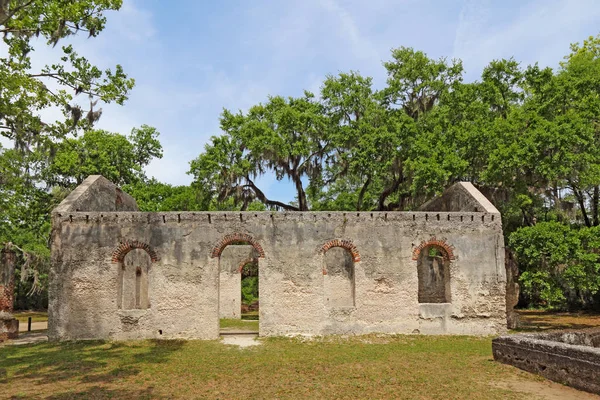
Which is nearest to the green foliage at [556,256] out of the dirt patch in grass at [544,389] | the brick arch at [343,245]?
the brick arch at [343,245]

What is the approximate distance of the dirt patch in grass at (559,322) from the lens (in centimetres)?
1795

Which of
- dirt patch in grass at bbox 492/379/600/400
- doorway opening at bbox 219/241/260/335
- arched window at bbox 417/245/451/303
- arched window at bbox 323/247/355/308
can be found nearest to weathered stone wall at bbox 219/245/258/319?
doorway opening at bbox 219/241/260/335

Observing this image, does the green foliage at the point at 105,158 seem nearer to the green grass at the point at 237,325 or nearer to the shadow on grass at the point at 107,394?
the green grass at the point at 237,325

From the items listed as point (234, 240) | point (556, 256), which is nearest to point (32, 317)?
point (234, 240)

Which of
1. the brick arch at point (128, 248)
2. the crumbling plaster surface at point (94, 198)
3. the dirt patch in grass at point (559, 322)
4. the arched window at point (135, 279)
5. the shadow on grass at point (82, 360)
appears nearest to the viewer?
the shadow on grass at point (82, 360)

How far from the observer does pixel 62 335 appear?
47.7 ft

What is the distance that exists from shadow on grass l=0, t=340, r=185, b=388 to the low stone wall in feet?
27.2

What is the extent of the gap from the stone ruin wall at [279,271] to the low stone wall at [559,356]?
Answer: 3.64 m

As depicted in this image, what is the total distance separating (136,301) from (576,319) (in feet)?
66.8

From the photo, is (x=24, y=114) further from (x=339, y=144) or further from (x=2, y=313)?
(x=339, y=144)

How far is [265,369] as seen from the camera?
10758 mm

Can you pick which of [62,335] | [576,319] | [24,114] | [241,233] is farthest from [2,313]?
[576,319]

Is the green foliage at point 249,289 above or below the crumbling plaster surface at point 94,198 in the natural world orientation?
below

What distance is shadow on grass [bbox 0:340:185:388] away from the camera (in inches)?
400
